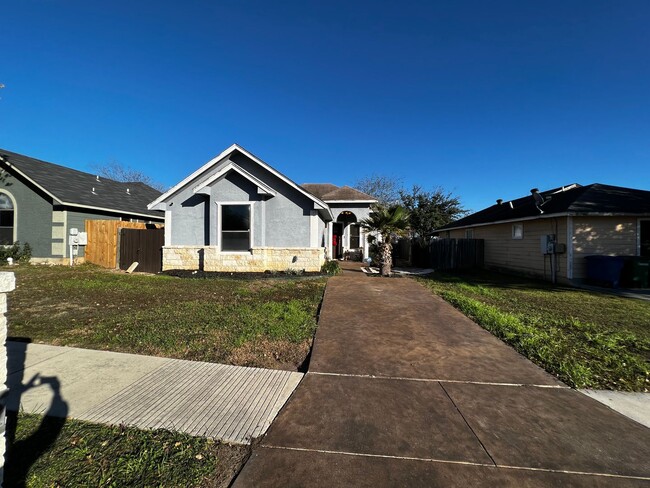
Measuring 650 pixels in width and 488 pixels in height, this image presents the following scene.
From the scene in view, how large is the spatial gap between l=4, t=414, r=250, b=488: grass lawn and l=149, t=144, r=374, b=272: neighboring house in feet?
32.9

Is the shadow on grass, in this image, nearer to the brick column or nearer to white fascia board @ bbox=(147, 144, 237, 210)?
the brick column

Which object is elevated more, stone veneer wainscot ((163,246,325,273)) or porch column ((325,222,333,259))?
porch column ((325,222,333,259))

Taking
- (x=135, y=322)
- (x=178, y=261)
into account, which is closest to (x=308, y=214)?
(x=178, y=261)

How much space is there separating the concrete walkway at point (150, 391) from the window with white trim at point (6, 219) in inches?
606

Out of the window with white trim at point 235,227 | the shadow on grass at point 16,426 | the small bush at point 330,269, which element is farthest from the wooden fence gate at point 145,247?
the shadow on grass at point 16,426

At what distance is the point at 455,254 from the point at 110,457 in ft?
56.7

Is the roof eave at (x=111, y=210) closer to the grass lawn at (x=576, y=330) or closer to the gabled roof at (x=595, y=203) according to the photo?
the grass lawn at (x=576, y=330)

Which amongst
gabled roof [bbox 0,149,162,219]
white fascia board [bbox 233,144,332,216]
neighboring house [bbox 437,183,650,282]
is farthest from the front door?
gabled roof [bbox 0,149,162,219]

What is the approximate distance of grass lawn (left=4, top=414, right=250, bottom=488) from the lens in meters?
1.99

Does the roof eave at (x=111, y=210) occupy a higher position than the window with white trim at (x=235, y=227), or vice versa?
the roof eave at (x=111, y=210)

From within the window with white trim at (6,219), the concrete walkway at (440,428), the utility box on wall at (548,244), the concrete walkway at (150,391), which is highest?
the window with white trim at (6,219)

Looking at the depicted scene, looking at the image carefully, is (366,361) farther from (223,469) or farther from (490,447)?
(223,469)

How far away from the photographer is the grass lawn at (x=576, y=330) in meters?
3.79

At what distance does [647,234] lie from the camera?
1133cm
